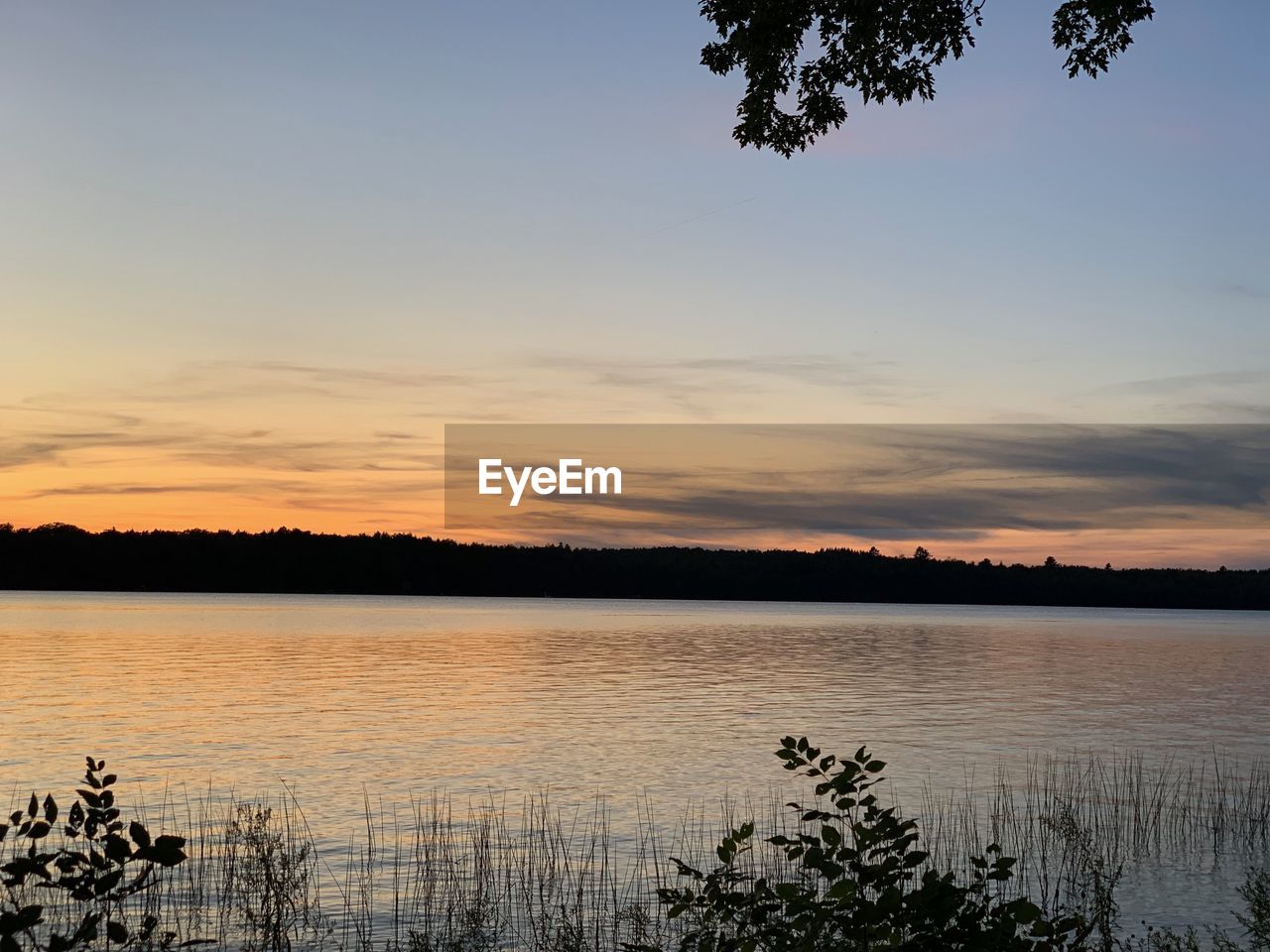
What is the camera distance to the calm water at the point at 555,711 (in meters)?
31.6

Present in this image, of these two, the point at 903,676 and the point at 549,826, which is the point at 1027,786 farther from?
the point at 903,676

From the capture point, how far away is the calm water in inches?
1243

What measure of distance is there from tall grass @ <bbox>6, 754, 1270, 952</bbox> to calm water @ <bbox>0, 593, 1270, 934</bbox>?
6.21ft

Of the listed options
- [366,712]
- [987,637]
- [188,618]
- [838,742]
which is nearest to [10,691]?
[366,712]

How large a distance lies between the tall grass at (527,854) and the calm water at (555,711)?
189cm

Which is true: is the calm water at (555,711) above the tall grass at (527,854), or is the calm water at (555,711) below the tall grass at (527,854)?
below

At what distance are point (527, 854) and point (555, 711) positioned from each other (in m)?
27.9

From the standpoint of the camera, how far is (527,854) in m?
20.9

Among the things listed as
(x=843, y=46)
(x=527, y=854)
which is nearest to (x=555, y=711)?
(x=527, y=854)

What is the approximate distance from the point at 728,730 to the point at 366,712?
48.4 feet

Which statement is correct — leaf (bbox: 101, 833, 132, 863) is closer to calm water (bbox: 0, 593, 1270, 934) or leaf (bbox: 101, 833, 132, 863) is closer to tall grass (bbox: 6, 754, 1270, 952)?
tall grass (bbox: 6, 754, 1270, 952)

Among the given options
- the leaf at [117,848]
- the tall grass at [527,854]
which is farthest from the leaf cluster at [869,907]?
the tall grass at [527,854]

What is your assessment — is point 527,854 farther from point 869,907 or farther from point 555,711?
point 555,711

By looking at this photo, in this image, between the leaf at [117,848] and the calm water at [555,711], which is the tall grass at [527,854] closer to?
the calm water at [555,711]
